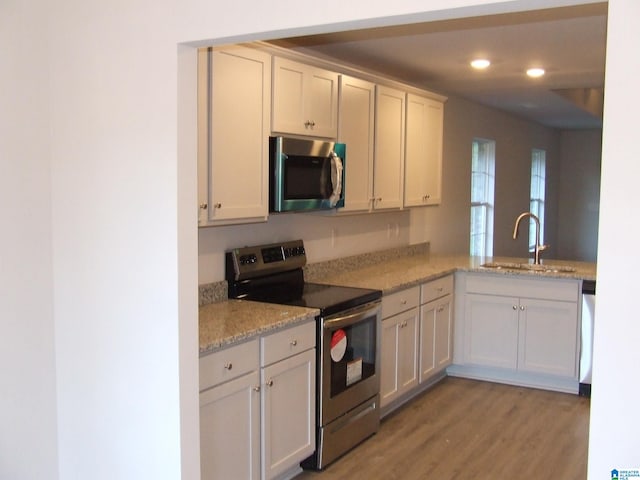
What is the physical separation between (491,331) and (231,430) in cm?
276

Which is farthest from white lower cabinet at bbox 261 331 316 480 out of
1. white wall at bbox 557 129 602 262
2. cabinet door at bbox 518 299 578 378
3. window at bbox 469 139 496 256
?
white wall at bbox 557 129 602 262

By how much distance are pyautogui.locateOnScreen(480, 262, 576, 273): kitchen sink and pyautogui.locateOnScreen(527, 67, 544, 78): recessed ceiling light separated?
147 centimetres

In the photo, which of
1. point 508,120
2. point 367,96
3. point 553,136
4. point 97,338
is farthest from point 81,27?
point 553,136

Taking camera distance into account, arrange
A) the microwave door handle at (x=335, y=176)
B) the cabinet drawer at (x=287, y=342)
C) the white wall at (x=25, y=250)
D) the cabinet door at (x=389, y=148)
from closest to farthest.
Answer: the white wall at (x=25, y=250), the cabinet drawer at (x=287, y=342), the microwave door handle at (x=335, y=176), the cabinet door at (x=389, y=148)

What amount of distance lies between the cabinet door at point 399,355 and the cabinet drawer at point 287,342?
880mm

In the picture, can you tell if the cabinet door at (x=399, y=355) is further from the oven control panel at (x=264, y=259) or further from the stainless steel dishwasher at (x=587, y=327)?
the stainless steel dishwasher at (x=587, y=327)

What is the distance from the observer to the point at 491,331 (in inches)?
198

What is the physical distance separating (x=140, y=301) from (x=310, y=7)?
1.19 meters

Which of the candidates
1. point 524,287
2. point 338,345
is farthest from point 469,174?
point 338,345

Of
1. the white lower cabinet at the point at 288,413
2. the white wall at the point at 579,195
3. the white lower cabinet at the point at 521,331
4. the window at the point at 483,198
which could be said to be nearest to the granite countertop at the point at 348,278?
the white lower cabinet at the point at 521,331

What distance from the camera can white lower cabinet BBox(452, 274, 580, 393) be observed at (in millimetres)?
4750

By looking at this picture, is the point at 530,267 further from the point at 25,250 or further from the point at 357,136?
the point at 25,250

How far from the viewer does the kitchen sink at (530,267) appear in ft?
16.1

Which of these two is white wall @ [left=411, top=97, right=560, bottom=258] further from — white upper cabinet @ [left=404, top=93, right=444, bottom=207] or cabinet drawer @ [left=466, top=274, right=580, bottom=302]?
cabinet drawer @ [left=466, top=274, right=580, bottom=302]
